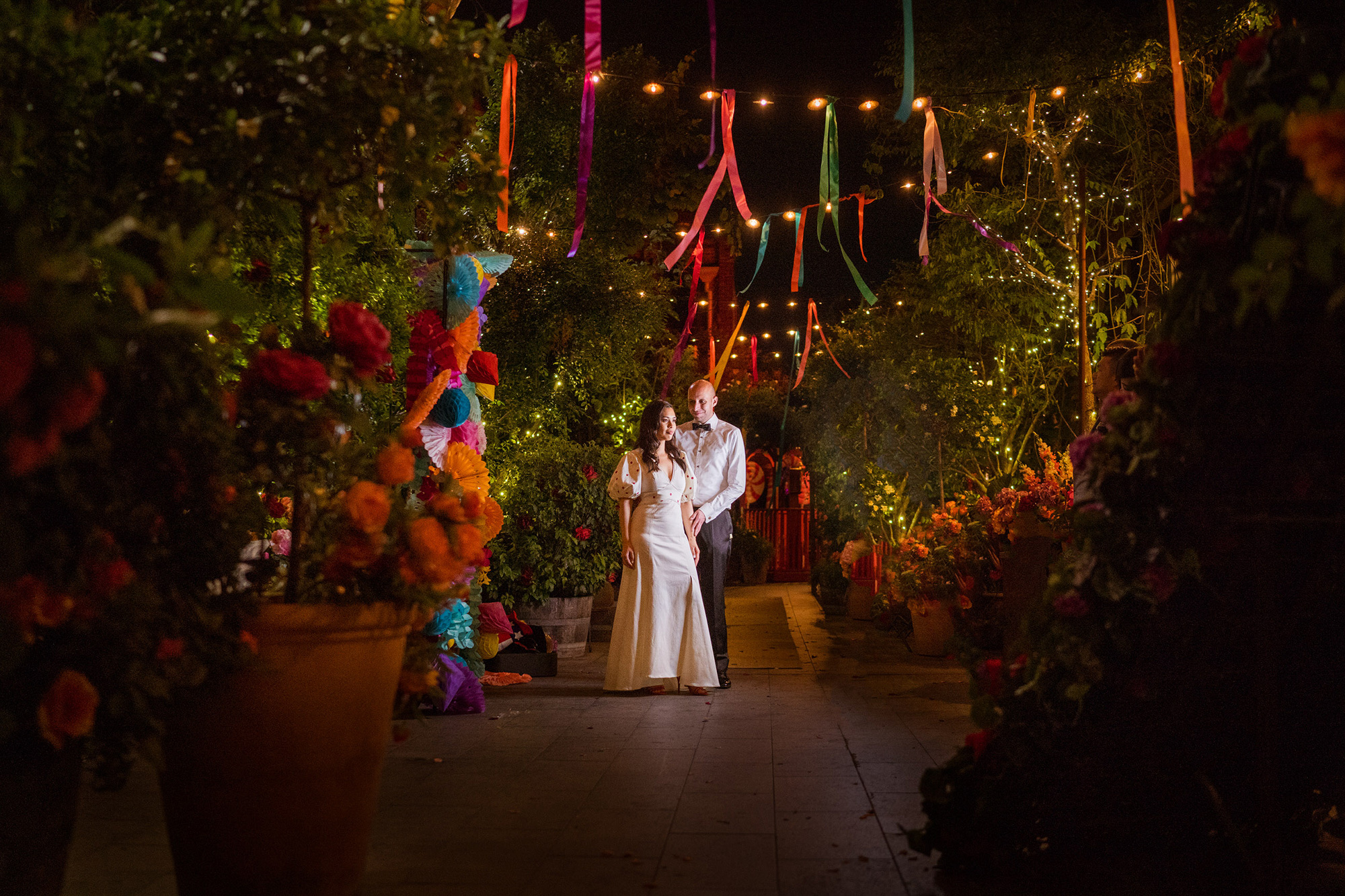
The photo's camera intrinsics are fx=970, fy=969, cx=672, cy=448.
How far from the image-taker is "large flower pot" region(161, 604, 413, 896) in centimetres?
239

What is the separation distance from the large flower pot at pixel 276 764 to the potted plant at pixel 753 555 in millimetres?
14474

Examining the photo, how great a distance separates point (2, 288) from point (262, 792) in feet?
4.68

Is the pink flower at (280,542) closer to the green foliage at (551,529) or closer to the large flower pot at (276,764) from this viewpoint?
the large flower pot at (276,764)

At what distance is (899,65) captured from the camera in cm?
1009

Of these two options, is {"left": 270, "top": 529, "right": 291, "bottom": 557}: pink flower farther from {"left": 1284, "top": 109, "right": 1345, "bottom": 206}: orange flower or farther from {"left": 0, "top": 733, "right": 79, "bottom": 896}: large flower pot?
{"left": 1284, "top": 109, "right": 1345, "bottom": 206}: orange flower

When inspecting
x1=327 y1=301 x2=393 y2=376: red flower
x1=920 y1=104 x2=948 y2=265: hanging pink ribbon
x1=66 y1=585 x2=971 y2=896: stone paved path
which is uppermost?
x1=920 y1=104 x2=948 y2=265: hanging pink ribbon

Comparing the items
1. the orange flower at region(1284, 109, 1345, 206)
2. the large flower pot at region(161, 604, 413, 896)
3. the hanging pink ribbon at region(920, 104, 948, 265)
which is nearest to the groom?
the hanging pink ribbon at region(920, 104, 948, 265)

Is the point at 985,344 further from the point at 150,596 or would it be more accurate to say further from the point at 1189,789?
the point at 150,596

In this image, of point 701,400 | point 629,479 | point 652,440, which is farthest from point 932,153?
point 629,479

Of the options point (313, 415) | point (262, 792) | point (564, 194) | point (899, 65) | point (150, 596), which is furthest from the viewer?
point (899, 65)

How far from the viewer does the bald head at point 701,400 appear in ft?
22.8

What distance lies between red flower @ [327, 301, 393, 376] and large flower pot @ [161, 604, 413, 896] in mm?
678

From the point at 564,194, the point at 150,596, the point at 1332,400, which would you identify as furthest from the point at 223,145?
the point at 564,194

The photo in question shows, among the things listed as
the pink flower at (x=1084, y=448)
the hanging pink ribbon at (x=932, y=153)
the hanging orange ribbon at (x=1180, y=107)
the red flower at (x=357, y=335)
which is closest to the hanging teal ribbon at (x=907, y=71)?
the hanging orange ribbon at (x=1180, y=107)
